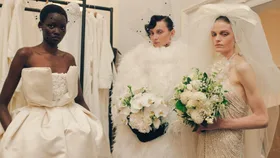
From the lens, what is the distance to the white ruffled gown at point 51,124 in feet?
4.45

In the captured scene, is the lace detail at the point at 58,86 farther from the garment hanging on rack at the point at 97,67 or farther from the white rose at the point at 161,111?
the garment hanging on rack at the point at 97,67

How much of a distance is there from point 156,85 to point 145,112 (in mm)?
176

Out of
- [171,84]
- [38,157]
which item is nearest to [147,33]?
[171,84]

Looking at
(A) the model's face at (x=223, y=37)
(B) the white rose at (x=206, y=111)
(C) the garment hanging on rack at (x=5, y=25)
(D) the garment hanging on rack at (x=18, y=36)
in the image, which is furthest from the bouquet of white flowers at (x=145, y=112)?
(C) the garment hanging on rack at (x=5, y=25)

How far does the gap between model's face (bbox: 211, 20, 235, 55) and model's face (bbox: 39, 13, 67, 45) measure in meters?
0.77

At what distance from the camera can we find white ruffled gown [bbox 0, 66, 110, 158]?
1.36 metres

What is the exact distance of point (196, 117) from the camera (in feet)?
4.40

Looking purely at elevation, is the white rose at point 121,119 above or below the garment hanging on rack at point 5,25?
below

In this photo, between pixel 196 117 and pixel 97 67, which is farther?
pixel 97 67

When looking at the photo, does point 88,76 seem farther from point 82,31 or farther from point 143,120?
point 143,120

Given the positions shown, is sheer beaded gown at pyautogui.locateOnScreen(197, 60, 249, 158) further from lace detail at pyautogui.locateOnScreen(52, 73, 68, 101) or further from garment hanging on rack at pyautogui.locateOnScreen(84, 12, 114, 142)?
garment hanging on rack at pyautogui.locateOnScreen(84, 12, 114, 142)

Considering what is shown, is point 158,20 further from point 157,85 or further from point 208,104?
point 208,104

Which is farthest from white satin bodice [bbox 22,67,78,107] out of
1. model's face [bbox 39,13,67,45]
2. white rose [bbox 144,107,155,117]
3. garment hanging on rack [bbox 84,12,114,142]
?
garment hanging on rack [bbox 84,12,114,142]

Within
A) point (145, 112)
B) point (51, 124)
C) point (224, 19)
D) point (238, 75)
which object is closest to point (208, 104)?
point (238, 75)
